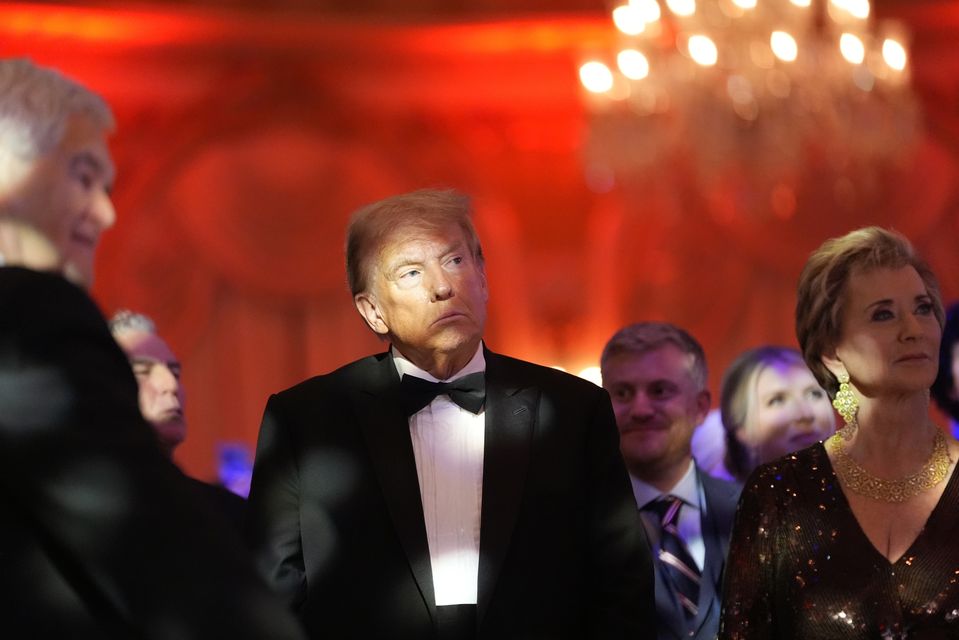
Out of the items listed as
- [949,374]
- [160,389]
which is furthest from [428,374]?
[949,374]

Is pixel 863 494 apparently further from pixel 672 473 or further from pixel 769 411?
pixel 769 411

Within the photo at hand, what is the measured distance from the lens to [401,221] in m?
2.82

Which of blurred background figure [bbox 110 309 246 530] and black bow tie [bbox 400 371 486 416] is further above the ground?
blurred background figure [bbox 110 309 246 530]

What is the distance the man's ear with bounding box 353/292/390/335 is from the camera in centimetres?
286

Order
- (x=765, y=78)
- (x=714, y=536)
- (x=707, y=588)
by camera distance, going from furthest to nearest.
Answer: (x=765, y=78) < (x=714, y=536) < (x=707, y=588)

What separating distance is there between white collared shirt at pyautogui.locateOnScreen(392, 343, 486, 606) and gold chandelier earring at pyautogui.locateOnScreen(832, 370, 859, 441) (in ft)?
2.54

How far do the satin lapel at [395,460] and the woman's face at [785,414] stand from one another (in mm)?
1525

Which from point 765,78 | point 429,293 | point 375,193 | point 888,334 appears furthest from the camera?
point 375,193

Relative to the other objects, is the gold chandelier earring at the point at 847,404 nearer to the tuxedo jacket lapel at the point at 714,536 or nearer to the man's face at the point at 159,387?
the tuxedo jacket lapel at the point at 714,536

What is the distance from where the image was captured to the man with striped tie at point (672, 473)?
329 centimetres

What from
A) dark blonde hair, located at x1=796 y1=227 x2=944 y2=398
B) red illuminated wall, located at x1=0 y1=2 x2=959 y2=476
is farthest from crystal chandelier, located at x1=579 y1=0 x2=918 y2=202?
dark blonde hair, located at x1=796 y1=227 x2=944 y2=398

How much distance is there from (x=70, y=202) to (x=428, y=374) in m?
1.20

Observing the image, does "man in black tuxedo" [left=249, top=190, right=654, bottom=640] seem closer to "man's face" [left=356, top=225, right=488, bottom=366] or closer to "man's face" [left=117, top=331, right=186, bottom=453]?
"man's face" [left=356, top=225, right=488, bottom=366]

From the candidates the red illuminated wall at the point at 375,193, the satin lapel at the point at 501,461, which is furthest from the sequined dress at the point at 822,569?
the red illuminated wall at the point at 375,193
